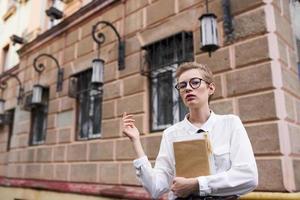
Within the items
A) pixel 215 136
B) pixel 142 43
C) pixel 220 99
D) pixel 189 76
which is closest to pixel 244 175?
pixel 215 136

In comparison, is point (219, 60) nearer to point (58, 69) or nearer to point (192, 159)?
point (192, 159)

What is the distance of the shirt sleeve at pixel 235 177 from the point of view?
1.41 m

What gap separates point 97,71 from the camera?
5.35 metres

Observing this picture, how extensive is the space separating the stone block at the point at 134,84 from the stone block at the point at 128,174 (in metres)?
1.16

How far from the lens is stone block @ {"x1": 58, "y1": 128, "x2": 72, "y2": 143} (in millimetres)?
6152

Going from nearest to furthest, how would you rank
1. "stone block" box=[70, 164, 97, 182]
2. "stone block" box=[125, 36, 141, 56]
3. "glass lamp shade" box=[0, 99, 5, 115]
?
"stone block" box=[125, 36, 141, 56]
"stone block" box=[70, 164, 97, 182]
"glass lamp shade" box=[0, 99, 5, 115]

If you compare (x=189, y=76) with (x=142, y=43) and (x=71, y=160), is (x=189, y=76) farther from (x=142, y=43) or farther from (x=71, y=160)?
(x=71, y=160)

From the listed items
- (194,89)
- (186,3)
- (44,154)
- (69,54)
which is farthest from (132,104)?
(194,89)

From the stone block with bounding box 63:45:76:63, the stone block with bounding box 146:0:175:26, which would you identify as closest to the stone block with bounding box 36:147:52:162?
the stone block with bounding box 63:45:76:63

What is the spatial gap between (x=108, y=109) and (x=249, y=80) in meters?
2.67

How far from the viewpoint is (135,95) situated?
193 inches

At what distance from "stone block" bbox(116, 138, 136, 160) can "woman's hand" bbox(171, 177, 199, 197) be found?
3.31 meters

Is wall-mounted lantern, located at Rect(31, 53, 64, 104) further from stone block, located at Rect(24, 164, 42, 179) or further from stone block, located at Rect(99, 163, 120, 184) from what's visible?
stone block, located at Rect(99, 163, 120, 184)

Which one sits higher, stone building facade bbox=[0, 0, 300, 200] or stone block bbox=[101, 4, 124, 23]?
stone block bbox=[101, 4, 124, 23]
